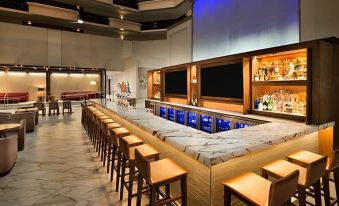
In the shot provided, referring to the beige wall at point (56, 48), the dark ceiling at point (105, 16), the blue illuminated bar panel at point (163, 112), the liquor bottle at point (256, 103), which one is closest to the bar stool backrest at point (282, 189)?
the liquor bottle at point (256, 103)

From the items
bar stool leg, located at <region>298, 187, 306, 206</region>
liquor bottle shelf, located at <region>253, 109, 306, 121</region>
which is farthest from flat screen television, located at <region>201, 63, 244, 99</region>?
bar stool leg, located at <region>298, 187, 306, 206</region>

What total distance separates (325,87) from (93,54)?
14179 mm

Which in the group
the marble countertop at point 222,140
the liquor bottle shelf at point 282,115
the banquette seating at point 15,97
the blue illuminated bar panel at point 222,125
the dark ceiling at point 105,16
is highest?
the dark ceiling at point 105,16

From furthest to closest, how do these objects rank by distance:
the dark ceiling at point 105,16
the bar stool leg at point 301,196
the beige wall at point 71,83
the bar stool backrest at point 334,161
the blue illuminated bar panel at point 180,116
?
the beige wall at point 71,83
the dark ceiling at point 105,16
the blue illuminated bar panel at point 180,116
the bar stool backrest at point 334,161
the bar stool leg at point 301,196

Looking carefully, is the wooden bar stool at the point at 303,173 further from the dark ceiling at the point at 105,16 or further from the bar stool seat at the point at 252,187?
the dark ceiling at the point at 105,16

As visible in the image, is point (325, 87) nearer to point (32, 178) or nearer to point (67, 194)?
point (67, 194)

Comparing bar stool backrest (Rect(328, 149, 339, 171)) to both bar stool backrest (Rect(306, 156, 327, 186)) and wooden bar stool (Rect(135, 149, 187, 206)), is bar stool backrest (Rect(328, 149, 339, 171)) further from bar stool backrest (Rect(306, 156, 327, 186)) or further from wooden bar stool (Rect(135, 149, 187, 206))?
wooden bar stool (Rect(135, 149, 187, 206))

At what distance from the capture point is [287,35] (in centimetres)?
405

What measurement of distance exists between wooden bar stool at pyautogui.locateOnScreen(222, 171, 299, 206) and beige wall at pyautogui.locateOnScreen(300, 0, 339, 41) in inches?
124

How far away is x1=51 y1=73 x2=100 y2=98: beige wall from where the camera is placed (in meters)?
15.0

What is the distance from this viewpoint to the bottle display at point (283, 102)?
3164mm

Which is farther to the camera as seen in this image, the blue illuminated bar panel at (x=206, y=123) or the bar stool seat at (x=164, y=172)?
the blue illuminated bar panel at (x=206, y=123)

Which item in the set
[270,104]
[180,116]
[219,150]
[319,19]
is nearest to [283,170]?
[219,150]

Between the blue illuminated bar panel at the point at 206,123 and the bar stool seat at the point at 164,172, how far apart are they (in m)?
2.64
